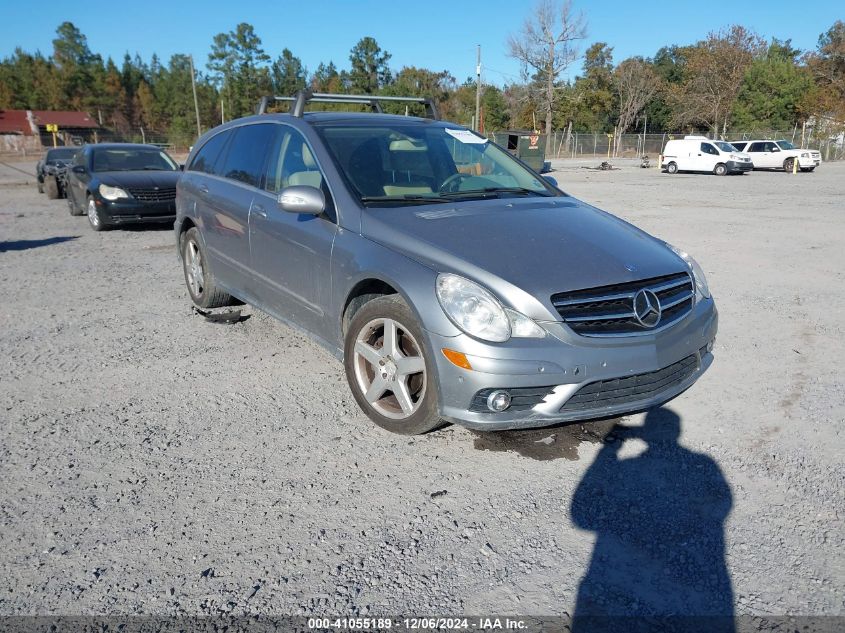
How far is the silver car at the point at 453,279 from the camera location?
3113mm

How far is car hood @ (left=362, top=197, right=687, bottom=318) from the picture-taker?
3.20 metres

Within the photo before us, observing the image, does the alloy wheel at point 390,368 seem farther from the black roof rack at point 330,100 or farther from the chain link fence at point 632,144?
the chain link fence at point 632,144

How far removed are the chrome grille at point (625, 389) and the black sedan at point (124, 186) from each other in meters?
10.2

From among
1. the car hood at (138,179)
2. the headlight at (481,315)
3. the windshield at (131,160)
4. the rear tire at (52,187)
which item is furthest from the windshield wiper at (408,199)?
the rear tire at (52,187)

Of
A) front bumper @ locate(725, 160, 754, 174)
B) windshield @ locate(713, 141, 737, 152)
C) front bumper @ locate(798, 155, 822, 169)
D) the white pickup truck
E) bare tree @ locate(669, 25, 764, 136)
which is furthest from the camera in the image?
bare tree @ locate(669, 25, 764, 136)

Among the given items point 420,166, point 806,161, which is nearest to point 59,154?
Answer: point 420,166

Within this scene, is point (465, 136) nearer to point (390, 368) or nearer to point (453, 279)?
point (453, 279)

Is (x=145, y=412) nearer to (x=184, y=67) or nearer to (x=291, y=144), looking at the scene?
(x=291, y=144)

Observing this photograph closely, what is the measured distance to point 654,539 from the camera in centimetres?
271

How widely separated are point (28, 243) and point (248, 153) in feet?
23.4

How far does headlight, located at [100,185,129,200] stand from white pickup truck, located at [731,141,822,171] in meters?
32.4

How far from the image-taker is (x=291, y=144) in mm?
4547

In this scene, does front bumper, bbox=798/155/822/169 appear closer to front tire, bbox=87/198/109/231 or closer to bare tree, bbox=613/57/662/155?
front tire, bbox=87/198/109/231

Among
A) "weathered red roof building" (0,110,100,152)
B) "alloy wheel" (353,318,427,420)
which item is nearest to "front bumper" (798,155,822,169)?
"alloy wheel" (353,318,427,420)
